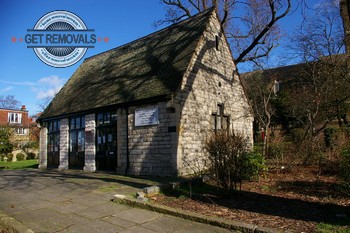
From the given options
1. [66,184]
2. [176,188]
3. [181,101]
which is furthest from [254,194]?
[66,184]

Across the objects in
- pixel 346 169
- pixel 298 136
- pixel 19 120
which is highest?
pixel 19 120

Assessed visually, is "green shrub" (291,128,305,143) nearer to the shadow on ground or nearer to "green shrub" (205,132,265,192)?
the shadow on ground

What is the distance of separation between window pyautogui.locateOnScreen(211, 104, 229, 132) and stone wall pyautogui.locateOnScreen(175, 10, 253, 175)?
22cm

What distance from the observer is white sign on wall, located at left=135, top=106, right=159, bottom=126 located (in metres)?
12.4

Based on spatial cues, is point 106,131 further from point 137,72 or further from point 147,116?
point 137,72

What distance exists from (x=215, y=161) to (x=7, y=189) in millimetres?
7489

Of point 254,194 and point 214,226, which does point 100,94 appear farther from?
point 214,226

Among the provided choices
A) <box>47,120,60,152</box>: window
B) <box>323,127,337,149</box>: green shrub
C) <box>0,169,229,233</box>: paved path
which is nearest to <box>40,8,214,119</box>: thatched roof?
<box>47,120,60,152</box>: window

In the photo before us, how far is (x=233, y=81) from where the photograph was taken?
648 inches

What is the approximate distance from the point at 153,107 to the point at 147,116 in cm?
52

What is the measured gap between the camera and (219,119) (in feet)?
48.3

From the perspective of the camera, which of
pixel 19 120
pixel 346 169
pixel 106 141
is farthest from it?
pixel 19 120

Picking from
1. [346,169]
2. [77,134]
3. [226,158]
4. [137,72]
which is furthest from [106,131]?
[346,169]

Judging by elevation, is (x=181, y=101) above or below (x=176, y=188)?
above
